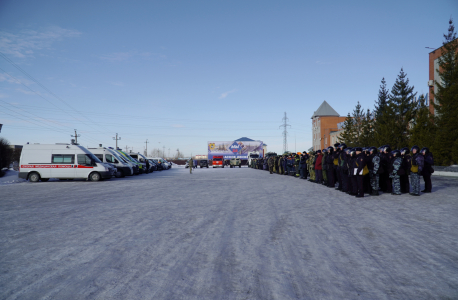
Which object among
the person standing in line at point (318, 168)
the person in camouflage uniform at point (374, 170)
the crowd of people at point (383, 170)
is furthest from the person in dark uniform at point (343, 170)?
the person standing in line at point (318, 168)

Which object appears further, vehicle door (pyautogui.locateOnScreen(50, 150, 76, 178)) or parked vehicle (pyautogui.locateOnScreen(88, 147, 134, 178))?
parked vehicle (pyautogui.locateOnScreen(88, 147, 134, 178))

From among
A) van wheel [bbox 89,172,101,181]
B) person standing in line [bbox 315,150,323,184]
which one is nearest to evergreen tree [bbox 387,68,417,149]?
person standing in line [bbox 315,150,323,184]

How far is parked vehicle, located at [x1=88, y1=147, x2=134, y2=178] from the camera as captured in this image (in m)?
24.6

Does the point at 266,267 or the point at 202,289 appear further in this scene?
the point at 266,267

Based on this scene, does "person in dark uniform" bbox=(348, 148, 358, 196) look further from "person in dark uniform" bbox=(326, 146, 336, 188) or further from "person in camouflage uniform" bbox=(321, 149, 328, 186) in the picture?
"person in camouflage uniform" bbox=(321, 149, 328, 186)

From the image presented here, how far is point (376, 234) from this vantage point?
227 inches

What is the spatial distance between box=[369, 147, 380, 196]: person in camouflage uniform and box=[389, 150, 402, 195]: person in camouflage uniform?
54 centimetres

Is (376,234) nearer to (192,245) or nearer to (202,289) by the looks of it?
(192,245)

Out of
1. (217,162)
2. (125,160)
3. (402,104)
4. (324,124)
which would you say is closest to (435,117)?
(402,104)

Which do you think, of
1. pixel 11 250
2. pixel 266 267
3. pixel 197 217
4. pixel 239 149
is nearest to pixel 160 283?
pixel 266 267

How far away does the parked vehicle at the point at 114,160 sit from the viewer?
24641 millimetres

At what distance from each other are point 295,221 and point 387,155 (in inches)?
277

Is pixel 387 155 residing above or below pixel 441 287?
above

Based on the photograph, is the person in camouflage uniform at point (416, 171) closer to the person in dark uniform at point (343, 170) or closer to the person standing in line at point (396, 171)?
the person standing in line at point (396, 171)
